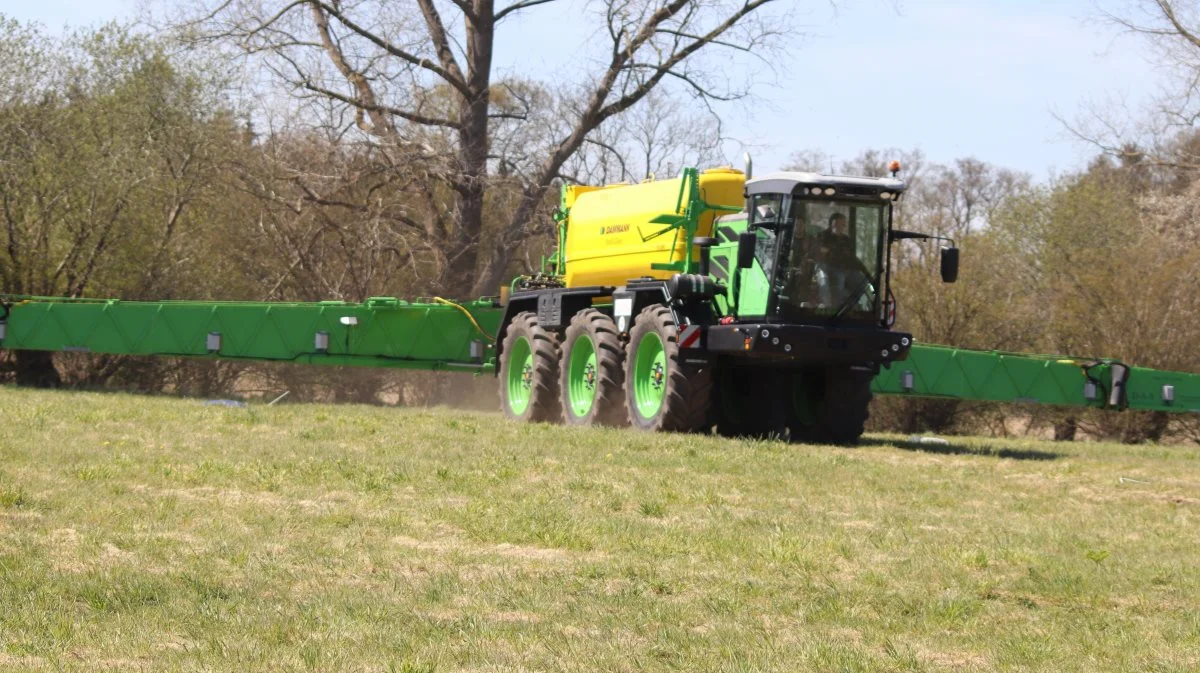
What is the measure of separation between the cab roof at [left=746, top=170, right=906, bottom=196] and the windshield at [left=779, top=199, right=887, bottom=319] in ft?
0.68

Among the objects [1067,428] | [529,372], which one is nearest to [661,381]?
[529,372]

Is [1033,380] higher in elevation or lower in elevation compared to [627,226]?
lower

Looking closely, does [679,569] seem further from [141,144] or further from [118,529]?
[141,144]

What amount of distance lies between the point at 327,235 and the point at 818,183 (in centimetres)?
1818

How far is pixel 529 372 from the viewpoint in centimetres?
2328

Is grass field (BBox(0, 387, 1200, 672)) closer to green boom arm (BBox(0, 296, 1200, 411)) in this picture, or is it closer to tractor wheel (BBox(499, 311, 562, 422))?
tractor wheel (BBox(499, 311, 562, 422))

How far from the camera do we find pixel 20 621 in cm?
719

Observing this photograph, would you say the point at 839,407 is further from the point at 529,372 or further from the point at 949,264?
the point at 529,372

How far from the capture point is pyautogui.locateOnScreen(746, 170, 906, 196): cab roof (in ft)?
59.5

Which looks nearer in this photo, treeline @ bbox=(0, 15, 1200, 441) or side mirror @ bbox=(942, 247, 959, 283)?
side mirror @ bbox=(942, 247, 959, 283)

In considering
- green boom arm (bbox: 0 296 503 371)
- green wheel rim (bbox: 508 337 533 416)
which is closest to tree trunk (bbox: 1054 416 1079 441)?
green boom arm (bbox: 0 296 503 371)

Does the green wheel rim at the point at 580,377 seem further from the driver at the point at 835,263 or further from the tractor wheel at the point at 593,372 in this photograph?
the driver at the point at 835,263

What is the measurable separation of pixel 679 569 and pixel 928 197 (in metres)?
59.8

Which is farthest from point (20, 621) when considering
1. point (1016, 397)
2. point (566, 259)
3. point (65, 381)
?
point (65, 381)
